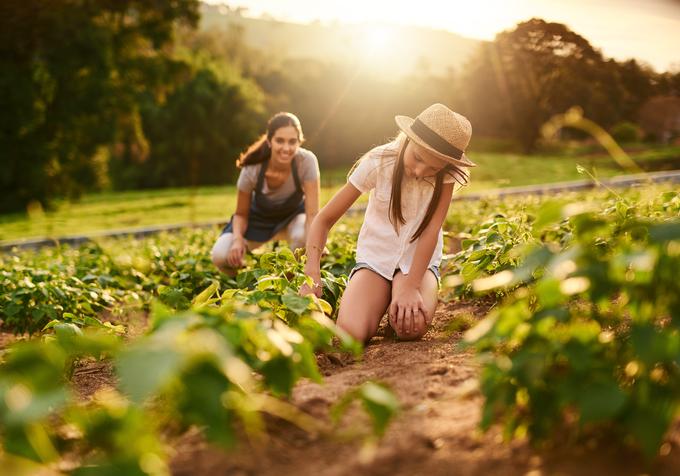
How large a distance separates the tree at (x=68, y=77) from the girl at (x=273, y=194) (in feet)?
56.4

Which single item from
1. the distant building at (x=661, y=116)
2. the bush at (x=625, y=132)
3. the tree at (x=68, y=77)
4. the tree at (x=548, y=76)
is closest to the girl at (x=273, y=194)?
the tree at (x=548, y=76)

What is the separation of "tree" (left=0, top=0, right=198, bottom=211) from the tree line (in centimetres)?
4

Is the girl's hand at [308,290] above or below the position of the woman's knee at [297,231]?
above

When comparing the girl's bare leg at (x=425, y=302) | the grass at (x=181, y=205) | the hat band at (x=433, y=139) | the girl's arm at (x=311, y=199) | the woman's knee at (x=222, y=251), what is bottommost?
the grass at (x=181, y=205)

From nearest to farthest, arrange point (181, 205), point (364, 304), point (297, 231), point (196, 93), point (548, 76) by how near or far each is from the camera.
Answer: point (364, 304) < point (297, 231) < point (548, 76) < point (181, 205) < point (196, 93)

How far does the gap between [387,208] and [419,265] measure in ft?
1.66

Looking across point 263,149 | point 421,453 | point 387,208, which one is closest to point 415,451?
point 421,453

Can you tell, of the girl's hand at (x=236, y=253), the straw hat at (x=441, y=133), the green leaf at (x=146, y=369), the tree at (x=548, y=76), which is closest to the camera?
the green leaf at (x=146, y=369)

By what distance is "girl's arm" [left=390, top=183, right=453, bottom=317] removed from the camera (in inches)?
132

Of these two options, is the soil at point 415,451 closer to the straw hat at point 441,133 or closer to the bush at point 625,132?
the straw hat at point 441,133

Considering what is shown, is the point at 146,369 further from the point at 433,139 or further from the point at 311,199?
the point at 311,199

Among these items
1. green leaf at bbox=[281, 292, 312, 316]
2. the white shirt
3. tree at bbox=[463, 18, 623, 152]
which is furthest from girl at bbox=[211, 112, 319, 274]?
green leaf at bbox=[281, 292, 312, 316]

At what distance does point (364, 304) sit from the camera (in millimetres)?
3570

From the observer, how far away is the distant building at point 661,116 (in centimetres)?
792
